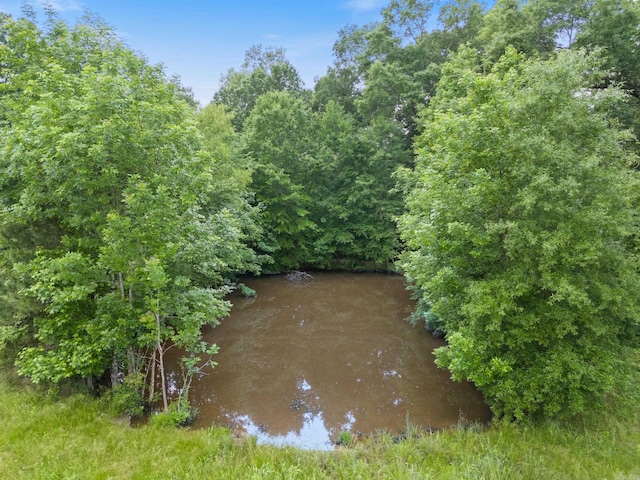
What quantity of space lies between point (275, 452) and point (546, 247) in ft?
17.4

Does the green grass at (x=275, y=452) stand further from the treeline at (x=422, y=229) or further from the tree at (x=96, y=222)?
the tree at (x=96, y=222)

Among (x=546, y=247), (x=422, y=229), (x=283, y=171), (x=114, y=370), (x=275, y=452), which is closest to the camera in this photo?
(x=546, y=247)

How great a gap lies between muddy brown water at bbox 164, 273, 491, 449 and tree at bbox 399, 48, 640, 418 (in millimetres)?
2000

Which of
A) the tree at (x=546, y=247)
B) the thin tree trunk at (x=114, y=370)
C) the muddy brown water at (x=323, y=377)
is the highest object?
the tree at (x=546, y=247)

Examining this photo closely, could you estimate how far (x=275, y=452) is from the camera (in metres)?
5.68

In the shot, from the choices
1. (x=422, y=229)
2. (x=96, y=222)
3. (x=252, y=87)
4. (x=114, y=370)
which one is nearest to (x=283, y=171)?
(x=252, y=87)

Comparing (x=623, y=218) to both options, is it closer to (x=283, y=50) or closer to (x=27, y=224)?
(x=27, y=224)

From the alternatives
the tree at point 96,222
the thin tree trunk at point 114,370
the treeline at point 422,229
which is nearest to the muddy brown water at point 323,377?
the treeline at point 422,229

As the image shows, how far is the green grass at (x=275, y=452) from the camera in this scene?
4.90m

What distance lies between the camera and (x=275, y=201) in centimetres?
1872

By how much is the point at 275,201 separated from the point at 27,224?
12.8m

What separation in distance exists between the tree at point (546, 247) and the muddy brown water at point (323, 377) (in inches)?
78.7

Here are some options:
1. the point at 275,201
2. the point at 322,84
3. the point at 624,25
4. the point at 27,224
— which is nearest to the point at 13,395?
the point at 27,224

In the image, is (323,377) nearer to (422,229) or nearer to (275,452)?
(275,452)
